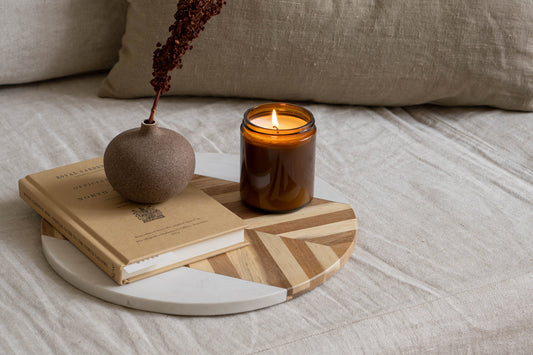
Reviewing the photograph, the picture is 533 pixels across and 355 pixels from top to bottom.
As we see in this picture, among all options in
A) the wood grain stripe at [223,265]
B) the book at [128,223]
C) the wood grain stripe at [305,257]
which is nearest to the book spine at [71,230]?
the book at [128,223]

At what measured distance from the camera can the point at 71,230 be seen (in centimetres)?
81

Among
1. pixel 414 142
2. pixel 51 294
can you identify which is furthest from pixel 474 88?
pixel 51 294

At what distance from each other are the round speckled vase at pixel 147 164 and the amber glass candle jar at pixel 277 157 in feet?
0.29

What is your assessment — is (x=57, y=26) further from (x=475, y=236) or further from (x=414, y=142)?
(x=475, y=236)

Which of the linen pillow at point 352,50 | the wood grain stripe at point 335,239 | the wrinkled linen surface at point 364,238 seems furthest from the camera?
the linen pillow at point 352,50

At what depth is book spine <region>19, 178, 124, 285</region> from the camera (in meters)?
0.75

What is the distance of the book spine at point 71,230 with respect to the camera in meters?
0.75

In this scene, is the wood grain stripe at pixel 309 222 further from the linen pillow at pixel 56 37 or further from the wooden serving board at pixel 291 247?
the linen pillow at pixel 56 37

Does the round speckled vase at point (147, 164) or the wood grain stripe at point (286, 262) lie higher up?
the round speckled vase at point (147, 164)

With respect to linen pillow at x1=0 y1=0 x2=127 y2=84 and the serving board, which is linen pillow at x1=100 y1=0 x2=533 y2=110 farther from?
the serving board

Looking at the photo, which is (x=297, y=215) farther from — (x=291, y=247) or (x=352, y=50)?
(x=352, y=50)

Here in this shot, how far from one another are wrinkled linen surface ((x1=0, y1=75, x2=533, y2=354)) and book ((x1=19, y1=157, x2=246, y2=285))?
53 mm

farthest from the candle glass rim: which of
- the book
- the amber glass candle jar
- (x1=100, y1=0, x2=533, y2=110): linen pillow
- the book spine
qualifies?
(x1=100, y1=0, x2=533, y2=110): linen pillow

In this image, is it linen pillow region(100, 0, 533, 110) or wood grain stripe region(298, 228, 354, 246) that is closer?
wood grain stripe region(298, 228, 354, 246)
